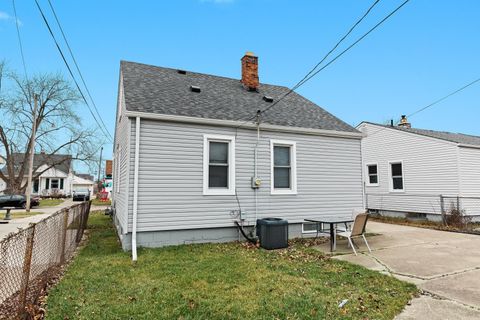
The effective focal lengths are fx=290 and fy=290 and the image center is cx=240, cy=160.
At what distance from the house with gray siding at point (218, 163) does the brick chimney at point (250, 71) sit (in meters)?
0.91

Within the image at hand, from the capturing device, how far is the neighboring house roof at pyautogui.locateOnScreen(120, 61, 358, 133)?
823 centimetres

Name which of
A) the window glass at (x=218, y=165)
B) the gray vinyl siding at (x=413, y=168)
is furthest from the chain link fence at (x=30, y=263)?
the gray vinyl siding at (x=413, y=168)

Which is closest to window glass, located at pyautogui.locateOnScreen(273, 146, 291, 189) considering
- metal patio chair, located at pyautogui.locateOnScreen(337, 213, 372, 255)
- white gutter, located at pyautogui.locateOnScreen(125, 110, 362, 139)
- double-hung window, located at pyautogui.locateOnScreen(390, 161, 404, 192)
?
white gutter, located at pyautogui.locateOnScreen(125, 110, 362, 139)

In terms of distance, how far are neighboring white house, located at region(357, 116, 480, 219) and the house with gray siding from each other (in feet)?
17.4

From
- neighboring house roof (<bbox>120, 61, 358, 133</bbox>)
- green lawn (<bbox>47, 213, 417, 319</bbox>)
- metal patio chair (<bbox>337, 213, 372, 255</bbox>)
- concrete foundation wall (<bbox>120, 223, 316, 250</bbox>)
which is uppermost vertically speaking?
neighboring house roof (<bbox>120, 61, 358, 133</bbox>)

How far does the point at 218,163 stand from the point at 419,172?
11260 mm

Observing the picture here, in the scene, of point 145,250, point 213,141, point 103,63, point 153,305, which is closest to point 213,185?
point 213,141

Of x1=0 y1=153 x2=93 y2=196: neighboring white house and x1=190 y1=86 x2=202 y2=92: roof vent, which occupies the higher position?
x1=190 y1=86 x2=202 y2=92: roof vent

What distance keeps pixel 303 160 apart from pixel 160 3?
738cm

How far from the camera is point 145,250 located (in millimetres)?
7016

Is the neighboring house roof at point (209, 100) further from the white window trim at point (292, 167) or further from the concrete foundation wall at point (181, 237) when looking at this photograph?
the concrete foundation wall at point (181, 237)

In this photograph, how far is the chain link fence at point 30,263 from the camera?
11.1 feet

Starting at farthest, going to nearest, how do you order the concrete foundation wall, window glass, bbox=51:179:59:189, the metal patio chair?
window glass, bbox=51:179:59:189
the concrete foundation wall
the metal patio chair

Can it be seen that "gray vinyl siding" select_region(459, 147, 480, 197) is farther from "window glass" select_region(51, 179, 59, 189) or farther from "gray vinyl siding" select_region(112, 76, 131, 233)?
"window glass" select_region(51, 179, 59, 189)
